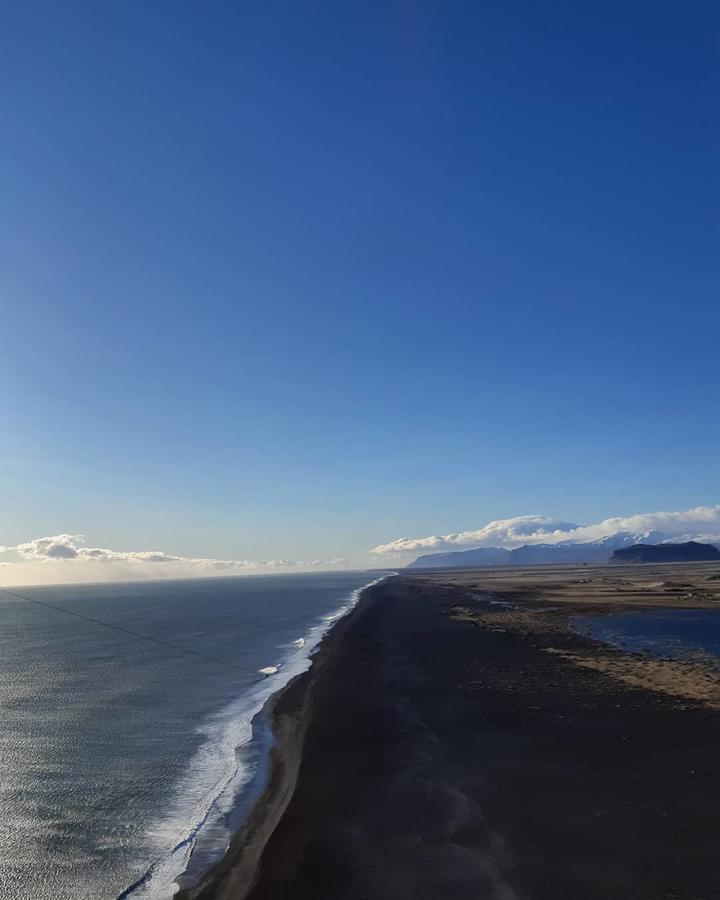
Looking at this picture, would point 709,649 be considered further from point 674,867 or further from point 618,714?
point 674,867

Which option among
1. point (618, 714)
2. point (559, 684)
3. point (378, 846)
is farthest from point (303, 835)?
point (559, 684)

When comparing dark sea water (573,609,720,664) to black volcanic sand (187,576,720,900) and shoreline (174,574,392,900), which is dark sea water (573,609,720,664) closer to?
black volcanic sand (187,576,720,900)

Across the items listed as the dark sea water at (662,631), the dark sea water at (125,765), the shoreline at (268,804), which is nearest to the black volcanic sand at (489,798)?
the shoreline at (268,804)

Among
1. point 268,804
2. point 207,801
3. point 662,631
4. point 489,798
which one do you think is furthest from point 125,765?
point 662,631

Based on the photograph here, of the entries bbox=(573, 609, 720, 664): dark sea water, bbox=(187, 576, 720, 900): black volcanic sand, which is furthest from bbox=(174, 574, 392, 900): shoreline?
bbox=(573, 609, 720, 664): dark sea water

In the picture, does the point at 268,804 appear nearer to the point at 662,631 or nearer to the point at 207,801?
the point at 207,801
